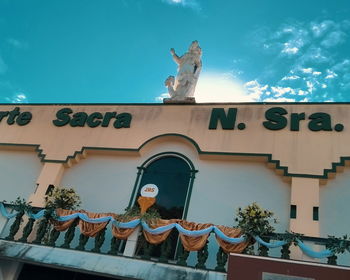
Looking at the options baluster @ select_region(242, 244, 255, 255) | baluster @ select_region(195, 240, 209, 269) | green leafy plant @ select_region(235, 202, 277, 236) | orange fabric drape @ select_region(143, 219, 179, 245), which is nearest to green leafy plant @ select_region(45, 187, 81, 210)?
orange fabric drape @ select_region(143, 219, 179, 245)

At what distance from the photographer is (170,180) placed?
37.4ft

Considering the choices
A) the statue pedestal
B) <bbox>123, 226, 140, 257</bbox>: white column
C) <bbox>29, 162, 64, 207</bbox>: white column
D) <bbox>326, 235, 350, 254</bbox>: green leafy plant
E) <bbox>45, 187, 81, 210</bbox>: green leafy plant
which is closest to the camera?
<bbox>326, 235, 350, 254</bbox>: green leafy plant

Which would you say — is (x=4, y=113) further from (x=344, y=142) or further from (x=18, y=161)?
(x=344, y=142)

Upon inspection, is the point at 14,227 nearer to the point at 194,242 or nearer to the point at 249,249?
the point at 194,242

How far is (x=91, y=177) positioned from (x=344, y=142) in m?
8.56

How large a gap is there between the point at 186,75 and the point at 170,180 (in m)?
4.73

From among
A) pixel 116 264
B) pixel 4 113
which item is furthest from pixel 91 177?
pixel 4 113

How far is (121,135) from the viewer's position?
12.6 metres

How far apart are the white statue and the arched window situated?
2624 millimetres

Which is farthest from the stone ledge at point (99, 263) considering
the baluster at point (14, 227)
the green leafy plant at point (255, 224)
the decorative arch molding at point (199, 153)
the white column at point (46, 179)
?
the decorative arch molding at point (199, 153)

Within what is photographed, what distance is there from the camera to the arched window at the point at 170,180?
10810 millimetres

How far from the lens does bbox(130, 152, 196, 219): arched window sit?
10.8 m

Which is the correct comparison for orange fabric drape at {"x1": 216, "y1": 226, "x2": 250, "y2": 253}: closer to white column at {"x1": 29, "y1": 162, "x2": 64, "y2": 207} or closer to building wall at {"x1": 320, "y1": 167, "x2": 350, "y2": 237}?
building wall at {"x1": 320, "y1": 167, "x2": 350, "y2": 237}

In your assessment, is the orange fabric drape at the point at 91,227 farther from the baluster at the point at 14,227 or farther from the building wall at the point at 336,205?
the building wall at the point at 336,205
